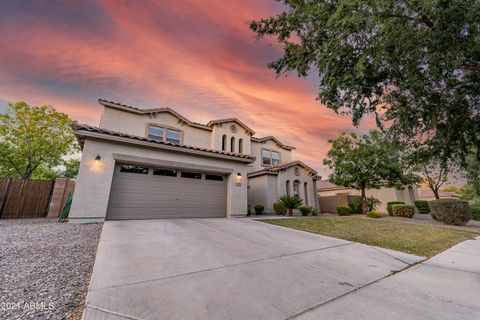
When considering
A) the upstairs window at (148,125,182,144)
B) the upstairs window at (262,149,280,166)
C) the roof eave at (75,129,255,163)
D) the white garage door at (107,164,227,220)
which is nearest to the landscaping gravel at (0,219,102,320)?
the white garage door at (107,164,227,220)

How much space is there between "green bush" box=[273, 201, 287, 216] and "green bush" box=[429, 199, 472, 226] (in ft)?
25.7

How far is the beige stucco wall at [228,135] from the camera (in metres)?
14.9

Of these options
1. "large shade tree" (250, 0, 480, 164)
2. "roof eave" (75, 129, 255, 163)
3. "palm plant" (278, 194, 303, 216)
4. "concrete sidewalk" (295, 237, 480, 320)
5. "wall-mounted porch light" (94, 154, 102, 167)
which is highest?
"large shade tree" (250, 0, 480, 164)

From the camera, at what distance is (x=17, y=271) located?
9.55 feet

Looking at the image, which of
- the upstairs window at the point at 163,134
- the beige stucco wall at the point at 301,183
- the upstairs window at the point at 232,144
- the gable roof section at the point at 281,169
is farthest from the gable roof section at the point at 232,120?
the beige stucco wall at the point at 301,183

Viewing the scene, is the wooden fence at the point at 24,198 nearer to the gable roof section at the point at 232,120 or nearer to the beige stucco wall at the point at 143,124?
the beige stucco wall at the point at 143,124

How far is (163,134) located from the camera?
1302 cm

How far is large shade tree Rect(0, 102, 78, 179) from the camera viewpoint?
1633 centimetres

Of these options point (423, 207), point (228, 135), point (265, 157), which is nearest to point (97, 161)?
point (228, 135)

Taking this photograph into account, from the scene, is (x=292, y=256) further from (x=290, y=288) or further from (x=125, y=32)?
(x=125, y=32)

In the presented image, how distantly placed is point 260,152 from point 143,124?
372 inches

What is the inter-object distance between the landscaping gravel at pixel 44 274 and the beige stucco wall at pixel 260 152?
42.0ft

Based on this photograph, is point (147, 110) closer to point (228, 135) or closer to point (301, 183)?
point (228, 135)

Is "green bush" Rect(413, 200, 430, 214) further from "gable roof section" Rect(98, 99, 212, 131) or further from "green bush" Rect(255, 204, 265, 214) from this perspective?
"gable roof section" Rect(98, 99, 212, 131)
